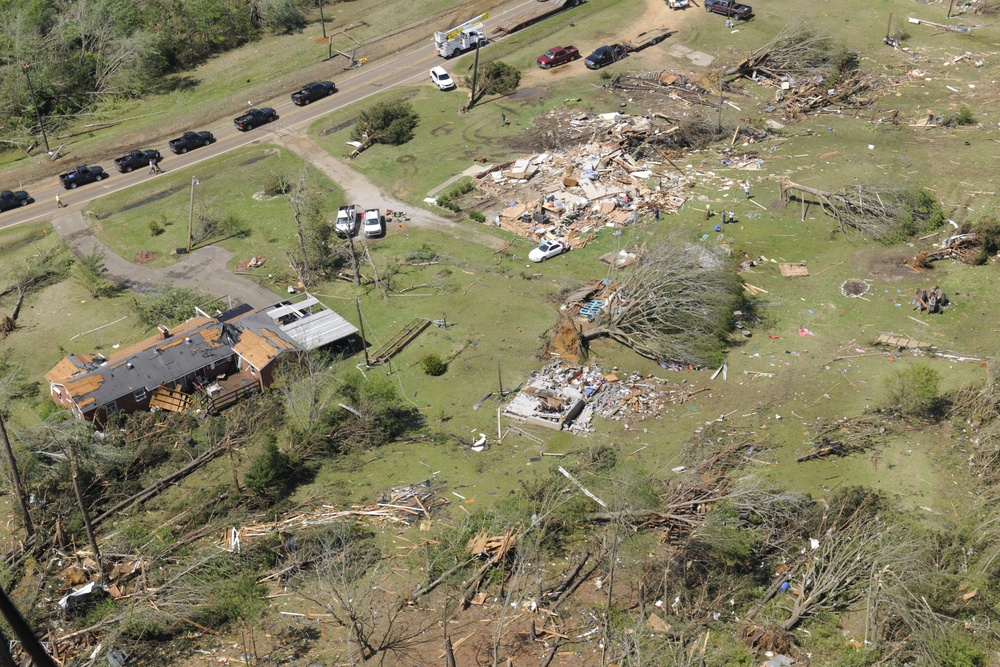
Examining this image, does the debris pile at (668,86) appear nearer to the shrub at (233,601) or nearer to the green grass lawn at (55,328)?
the green grass lawn at (55,328)

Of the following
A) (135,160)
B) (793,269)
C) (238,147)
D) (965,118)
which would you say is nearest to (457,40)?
(238,147)

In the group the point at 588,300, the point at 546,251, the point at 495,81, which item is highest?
the point at 495,81

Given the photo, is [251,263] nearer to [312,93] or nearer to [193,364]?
[193,364]

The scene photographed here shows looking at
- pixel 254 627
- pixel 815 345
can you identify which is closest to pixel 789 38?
pixel 815 345

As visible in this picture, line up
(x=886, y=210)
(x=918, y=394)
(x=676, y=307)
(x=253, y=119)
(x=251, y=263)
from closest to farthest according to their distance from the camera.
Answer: (x=918, y=394), (x=676, y=307), (x=886, y=210), (x=251, y=263), (x=253, y=119)

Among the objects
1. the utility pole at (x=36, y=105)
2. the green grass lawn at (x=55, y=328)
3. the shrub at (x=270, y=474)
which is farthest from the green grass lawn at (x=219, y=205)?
the shrub at (x=270, y=474)

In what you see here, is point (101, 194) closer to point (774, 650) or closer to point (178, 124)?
point (178, 124)

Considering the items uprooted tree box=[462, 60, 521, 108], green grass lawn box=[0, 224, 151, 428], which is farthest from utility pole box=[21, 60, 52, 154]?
uprooted tree box=[462, 60, 521, 108]
